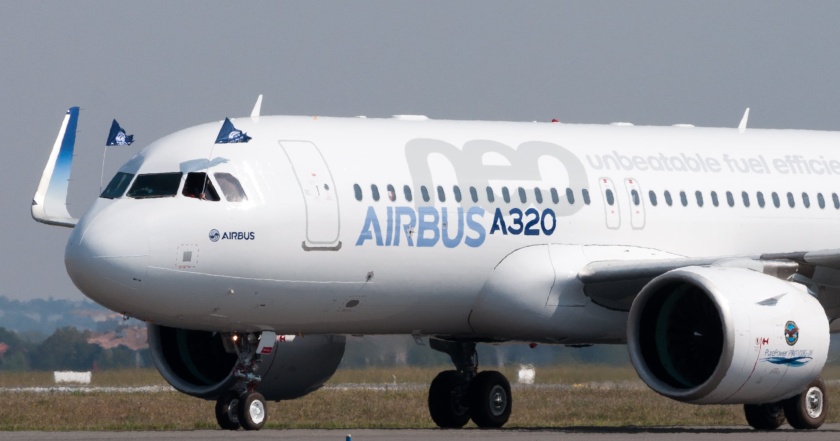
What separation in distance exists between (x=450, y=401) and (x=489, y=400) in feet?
2.40

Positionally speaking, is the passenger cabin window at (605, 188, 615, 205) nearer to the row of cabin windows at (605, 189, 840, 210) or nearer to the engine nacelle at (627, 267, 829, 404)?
the row of cabin windows at (605, 189, 840, 210)

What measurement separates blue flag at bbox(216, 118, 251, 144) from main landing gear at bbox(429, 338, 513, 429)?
638 centimetres

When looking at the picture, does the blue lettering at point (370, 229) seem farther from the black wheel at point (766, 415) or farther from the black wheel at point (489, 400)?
the black wheel at point (766, 415)

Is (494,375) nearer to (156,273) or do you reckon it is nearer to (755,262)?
(755,262)

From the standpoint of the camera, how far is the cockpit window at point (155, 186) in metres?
27.4

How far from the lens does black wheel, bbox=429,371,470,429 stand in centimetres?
3259

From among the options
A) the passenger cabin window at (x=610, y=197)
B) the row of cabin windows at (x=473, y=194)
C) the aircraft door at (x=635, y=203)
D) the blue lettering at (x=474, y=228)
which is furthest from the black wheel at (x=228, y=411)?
the aircraft door at (x=635, y=203)

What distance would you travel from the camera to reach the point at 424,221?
28.9 m

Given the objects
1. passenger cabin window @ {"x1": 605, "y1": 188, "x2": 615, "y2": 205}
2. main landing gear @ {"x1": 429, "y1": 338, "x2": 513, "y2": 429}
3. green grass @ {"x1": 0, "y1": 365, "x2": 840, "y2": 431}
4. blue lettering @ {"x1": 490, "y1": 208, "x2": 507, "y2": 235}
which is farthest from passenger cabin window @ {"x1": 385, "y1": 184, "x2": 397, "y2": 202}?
green grass @ {"x1": 0, "y1": 365, "x2": 840, "y2": 431}

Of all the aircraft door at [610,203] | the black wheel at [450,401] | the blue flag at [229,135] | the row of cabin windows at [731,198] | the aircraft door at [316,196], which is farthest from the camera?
the black wheel at [450,401]

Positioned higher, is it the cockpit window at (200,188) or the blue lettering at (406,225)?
the cockpit window at (200,188)

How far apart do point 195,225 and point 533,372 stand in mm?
15758

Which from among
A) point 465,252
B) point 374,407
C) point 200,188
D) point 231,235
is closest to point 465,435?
point 465,252

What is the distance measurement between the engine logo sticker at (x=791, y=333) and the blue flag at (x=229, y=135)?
8.36 m
